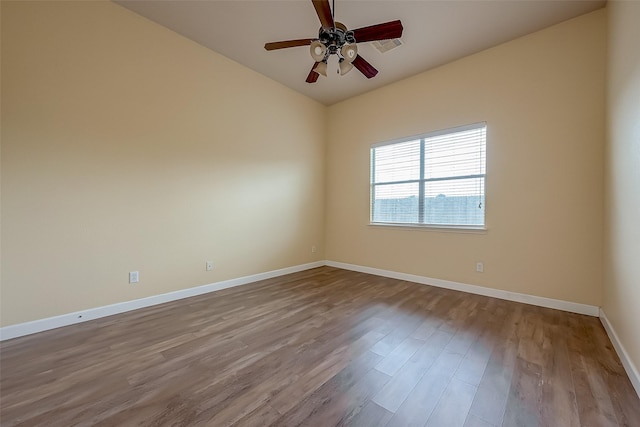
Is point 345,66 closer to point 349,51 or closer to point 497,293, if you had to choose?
point 349,51

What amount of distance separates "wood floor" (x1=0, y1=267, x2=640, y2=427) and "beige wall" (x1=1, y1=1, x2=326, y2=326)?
0.53 metres

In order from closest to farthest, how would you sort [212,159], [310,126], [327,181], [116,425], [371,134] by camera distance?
1. [116,425]
2. [212,159]
3. [371,134]
4. [310,126]
5. [327,181]

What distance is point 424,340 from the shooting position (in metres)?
2.08

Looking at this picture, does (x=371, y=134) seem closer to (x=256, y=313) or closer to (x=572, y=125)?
(x=572, y=125)

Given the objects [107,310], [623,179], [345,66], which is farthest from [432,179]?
[107,310]

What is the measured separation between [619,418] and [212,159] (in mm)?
4049

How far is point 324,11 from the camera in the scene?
71.4 inches

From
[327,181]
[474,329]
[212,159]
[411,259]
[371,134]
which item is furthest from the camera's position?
[327,181]

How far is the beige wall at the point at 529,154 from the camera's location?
8.48ft

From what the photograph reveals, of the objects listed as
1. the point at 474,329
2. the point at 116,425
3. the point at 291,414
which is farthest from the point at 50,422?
the point at 474,329

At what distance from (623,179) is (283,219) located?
381 cm

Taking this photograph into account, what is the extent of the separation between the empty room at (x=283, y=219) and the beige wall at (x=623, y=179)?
0.12ft

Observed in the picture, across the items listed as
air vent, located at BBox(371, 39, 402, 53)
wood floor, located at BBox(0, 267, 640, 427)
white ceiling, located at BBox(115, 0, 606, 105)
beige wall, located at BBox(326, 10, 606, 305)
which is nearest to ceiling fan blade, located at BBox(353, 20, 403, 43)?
air vent, located at BBox(371, 39, 402, 53)

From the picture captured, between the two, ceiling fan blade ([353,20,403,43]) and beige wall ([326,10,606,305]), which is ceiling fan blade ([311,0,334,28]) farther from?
beige wall ([326,10,606,305])
